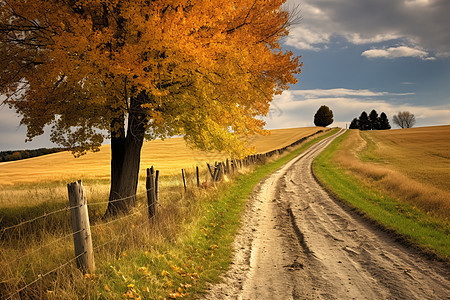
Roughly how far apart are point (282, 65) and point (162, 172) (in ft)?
70.7

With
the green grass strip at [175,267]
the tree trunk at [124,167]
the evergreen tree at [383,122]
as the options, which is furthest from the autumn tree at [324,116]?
the green grass strip at [175,267]

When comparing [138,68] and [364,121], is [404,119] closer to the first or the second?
[364,121]

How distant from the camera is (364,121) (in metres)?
127

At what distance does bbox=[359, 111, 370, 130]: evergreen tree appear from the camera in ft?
415

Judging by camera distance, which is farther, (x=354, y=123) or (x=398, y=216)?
(x=354, y=123)

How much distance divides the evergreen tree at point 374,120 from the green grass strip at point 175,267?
435ft

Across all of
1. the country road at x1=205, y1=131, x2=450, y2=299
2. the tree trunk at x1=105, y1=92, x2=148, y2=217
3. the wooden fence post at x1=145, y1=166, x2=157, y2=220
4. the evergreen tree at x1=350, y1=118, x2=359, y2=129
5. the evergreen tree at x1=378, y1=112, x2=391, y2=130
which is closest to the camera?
the country road at x1=205, y1=131, x2=450, y2=299

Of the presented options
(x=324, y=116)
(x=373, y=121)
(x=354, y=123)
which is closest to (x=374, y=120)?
(x=373, y=121)

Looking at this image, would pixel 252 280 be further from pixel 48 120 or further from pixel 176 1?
pixel 48 120

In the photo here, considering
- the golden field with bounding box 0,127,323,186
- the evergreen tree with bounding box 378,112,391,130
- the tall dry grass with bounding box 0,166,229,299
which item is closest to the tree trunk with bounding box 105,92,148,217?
the tall dry grass with bounding box 0,166,229,299

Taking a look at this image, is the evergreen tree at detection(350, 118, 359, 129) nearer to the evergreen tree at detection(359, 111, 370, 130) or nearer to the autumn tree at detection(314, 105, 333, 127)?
the evergreen tree at detection(359, 111, 370, 130)

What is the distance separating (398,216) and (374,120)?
130 metres

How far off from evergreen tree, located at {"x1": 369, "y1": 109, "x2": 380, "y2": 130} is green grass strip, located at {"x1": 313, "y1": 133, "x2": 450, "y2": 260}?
12226cm

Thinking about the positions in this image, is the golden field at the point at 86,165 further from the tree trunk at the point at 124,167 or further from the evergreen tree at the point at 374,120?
the evergreen tree at the point at 374,120
